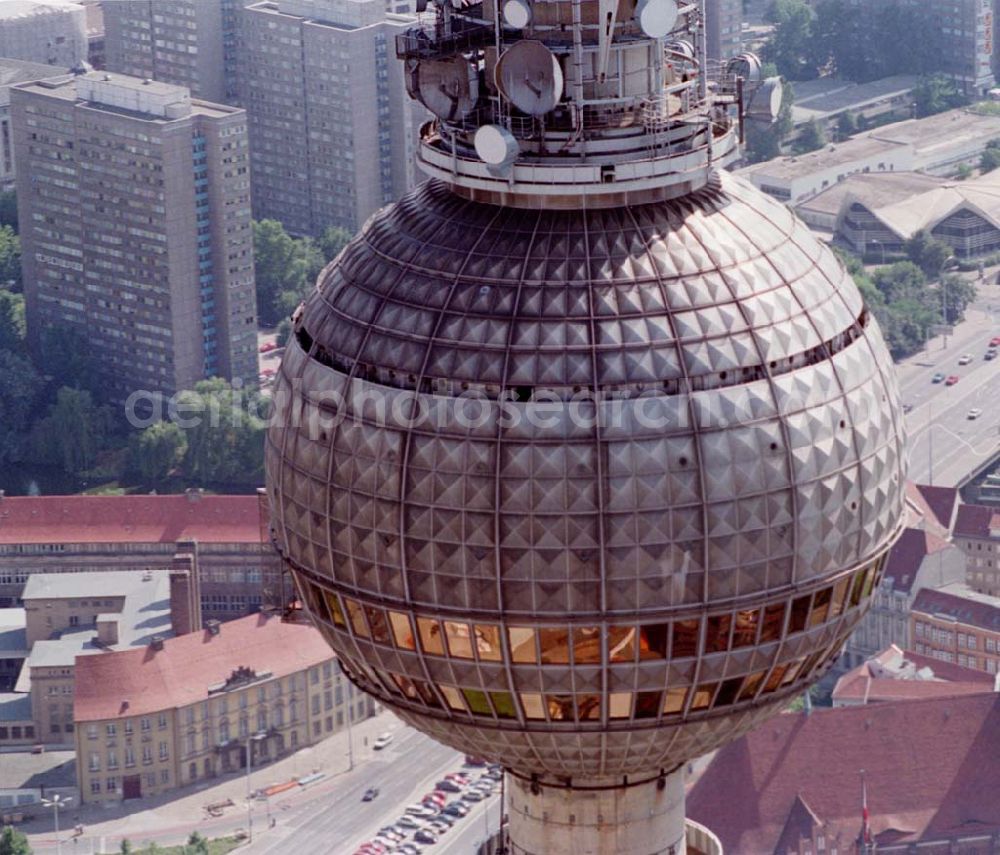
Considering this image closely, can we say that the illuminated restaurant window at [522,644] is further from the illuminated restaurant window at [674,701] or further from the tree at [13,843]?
the tree at [13,843]

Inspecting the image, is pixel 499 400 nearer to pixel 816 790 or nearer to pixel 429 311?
pixel 429 311

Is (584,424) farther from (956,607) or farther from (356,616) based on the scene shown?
(956,607)

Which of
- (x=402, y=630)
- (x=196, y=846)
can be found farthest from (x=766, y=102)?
(x=196, y=846)

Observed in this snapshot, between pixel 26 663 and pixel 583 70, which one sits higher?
pixel 583 70

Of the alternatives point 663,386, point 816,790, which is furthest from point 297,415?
point 816,790

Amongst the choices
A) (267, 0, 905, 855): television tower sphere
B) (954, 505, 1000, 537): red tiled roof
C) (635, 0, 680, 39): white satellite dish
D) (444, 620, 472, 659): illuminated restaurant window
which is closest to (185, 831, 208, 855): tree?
(954, 505, 1000, 537): red tiled roof
